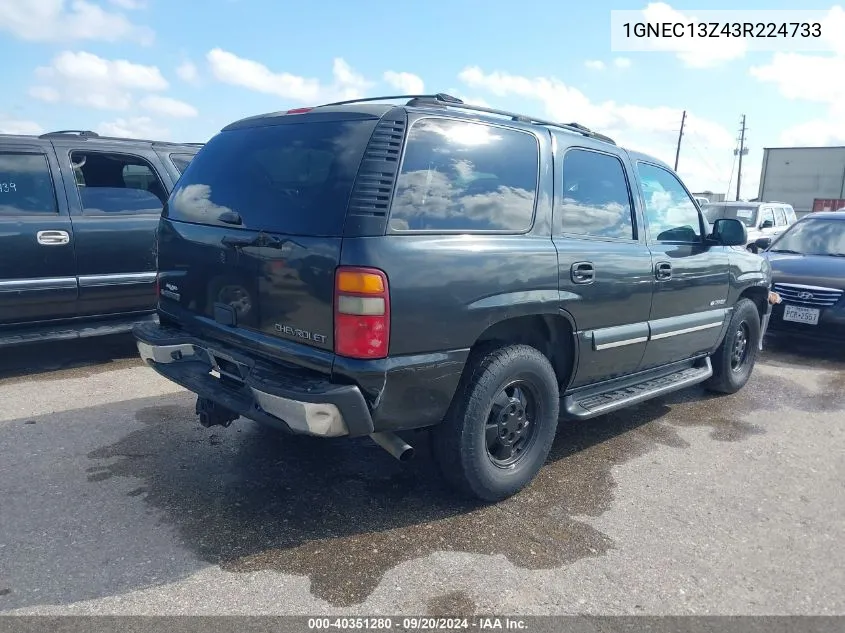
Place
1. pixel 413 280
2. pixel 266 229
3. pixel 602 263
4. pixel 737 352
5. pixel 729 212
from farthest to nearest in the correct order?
pixel 729 212 < pixel 737 352 < pixel 602 263 < pixel 266 229 < pixel 413 280

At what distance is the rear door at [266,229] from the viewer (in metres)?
2.80

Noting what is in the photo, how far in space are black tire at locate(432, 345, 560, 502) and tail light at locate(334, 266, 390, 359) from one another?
63cm

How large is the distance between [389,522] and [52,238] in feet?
12.7

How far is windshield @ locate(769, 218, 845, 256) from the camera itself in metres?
7.89

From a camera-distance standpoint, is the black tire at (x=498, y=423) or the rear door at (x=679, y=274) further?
the rear door at (x=679, y=274)

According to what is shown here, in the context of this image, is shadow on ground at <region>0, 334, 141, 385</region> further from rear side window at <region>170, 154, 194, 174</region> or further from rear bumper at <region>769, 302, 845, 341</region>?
rear bumper at <region>769, 302, 845, 341</region>

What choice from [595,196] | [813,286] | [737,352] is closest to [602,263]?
[595,196]

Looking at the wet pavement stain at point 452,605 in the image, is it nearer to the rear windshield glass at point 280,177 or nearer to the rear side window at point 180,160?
the rear windshield glass at point 280,177

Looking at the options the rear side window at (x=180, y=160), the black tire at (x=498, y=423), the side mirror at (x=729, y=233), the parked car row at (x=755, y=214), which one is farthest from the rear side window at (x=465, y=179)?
the parked car row at (x=755, y=214)

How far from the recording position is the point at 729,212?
15.1 m

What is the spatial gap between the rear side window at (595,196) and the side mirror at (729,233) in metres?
1.08

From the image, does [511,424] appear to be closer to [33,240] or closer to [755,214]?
[33,240]

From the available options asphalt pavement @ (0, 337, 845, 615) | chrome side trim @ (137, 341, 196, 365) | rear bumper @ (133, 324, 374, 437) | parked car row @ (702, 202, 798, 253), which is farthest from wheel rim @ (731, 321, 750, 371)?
parked car row @ (702, 202, 798, 253)

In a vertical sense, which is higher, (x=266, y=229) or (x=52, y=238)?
(x=266, y=229)
